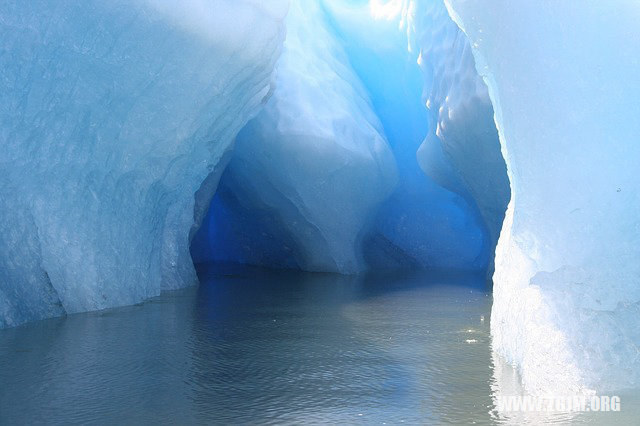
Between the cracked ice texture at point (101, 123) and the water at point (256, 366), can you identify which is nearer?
the water at point (256, 366)

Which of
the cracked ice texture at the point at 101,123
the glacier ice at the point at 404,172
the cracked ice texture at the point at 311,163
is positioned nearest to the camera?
the cracked ice texture at the point at 101,123

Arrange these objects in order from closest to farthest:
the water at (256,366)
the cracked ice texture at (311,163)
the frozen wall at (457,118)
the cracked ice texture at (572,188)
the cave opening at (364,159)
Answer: the water at (256,366) < the cracked ice texture at (572,188) < the frozen wall at (457,118) < the cave opening at (364,159) < the cracked ice texture at (311,163)

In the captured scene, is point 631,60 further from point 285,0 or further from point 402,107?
point 402,107

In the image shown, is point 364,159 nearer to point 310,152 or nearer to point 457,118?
point 310,152

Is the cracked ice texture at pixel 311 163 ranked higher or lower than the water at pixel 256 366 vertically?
higher

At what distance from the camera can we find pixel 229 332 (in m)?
4.46

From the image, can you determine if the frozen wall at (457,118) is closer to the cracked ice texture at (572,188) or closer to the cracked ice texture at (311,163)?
the cracked ice texture at (311,163)

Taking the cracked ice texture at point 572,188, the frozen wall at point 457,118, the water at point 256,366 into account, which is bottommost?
the water at point 256,366

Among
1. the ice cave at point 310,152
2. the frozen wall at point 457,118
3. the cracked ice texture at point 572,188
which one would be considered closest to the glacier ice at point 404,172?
the ice cave at point 310,152

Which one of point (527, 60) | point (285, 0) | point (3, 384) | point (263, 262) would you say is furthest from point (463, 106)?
point (3, 384)

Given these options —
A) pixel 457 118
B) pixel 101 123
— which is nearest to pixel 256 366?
pixel 101 123

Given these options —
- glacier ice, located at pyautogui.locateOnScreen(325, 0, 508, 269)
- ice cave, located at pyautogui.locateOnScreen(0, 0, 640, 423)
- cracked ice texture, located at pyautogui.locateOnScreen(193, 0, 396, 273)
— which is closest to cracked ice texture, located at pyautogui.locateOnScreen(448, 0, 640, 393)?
ice cave, located at pyautogui.locateOnScreen(0, 0, 640, 423)

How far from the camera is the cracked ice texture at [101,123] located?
4.78 m

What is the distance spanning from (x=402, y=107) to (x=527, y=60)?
33.3ft
